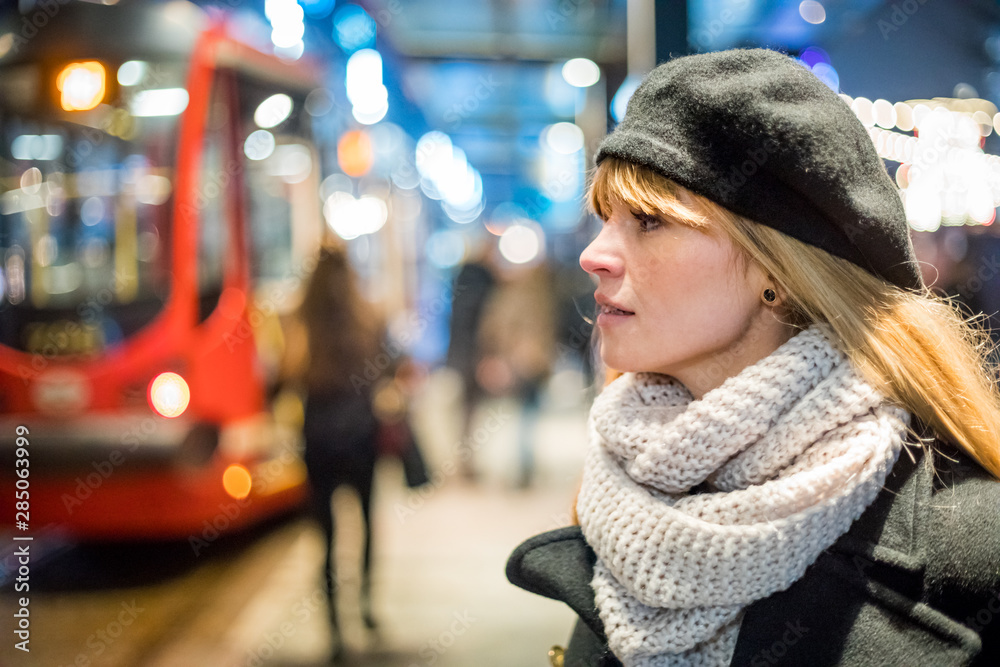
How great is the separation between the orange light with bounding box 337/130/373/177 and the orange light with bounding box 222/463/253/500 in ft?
10.2

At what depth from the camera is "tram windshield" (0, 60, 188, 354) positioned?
4.35 meters

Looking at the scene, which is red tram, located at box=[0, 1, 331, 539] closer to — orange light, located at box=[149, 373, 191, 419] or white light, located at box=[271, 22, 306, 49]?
orange light, located at box=[149, 373, 191, 419]

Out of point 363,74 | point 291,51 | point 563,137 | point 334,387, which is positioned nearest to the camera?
point 334,387

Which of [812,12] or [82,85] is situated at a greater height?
[812,12]

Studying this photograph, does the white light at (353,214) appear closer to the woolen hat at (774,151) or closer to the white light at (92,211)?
the white light at (92,211)

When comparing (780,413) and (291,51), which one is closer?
(780,413)

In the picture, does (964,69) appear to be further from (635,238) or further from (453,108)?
(453,108)

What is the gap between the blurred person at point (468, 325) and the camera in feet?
22.9

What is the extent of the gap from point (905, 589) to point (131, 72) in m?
4.85

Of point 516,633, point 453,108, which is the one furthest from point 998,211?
point 453,108

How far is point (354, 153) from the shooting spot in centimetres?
705

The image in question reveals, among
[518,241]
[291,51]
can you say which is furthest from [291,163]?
[518,241]

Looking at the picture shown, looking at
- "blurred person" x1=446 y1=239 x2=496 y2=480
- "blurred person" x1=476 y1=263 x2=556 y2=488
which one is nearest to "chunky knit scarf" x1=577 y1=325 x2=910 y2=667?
"blurred person" x1=476 y1=263 x2=556 y2=488

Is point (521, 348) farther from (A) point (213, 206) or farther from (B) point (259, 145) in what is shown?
(A) point (213, 206)
